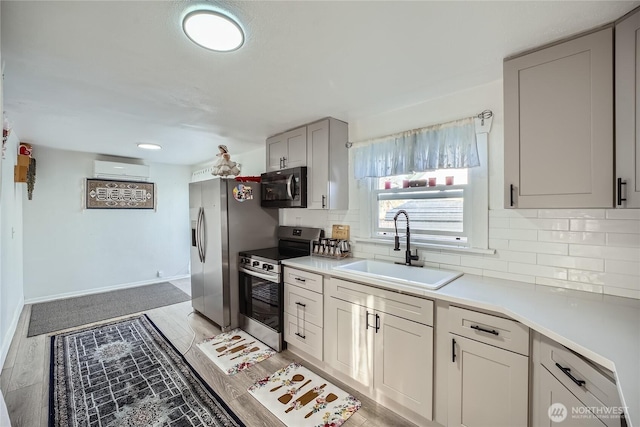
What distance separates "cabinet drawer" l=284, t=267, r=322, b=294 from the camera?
2395 millimetres

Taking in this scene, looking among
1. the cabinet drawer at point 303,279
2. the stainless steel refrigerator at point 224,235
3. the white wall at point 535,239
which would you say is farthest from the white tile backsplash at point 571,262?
the stainless steel refrigerator at point 224,235

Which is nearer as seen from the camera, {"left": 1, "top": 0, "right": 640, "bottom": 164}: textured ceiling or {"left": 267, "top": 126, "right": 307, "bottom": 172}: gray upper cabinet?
{"left": 1, "top": 0, "right": 640, "bottom": 164}: textured ceiling

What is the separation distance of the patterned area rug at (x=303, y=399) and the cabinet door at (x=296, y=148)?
204 cm

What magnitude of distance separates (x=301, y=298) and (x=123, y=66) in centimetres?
219

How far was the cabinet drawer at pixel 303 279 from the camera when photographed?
2395 mm

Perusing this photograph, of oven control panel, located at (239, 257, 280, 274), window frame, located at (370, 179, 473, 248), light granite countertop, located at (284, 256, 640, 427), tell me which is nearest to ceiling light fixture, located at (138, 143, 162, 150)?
oven control panel, located at (239, 257, 280, 274)

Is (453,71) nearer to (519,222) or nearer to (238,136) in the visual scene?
(519,222)

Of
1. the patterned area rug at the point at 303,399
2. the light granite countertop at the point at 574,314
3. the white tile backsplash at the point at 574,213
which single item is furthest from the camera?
the patterned area rug at the point at 303,399

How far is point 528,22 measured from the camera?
1.36m

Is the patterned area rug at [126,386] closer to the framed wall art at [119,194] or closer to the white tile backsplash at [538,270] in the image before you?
the white tile backsplash at [538,270]

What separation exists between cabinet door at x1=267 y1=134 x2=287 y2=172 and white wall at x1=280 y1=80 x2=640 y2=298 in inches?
48.6

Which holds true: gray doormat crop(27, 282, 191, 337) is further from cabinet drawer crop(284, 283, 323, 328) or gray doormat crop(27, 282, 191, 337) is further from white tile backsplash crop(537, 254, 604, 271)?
white tile backsplash crop(537, 254, 604, 271)

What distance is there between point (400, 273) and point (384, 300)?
0.49 metres

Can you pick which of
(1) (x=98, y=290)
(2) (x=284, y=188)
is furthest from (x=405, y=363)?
(1) (x=98, y=290)
